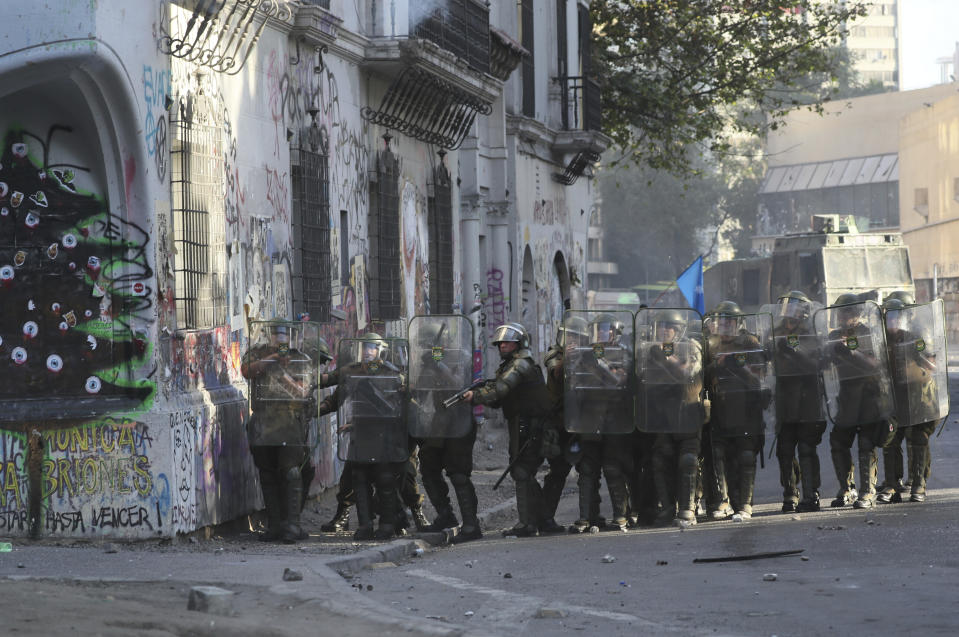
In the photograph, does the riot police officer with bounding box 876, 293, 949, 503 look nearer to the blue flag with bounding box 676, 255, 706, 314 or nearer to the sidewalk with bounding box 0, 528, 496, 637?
the sidewalk with bounding box 0, 528, 496, 637

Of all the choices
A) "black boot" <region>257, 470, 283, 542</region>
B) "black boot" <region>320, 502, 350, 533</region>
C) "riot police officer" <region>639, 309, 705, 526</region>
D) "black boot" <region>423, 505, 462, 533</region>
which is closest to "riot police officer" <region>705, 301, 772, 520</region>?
"riot police officer" <region>639, 309, 705, 526</region>

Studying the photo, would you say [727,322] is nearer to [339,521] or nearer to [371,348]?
[371,348]

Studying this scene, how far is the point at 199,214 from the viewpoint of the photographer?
11.7 meters

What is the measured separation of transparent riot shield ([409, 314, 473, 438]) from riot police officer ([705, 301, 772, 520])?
1.91 metres

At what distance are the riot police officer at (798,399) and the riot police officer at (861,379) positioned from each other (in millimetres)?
155

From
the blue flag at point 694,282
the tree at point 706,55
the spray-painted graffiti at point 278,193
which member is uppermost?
the tree at point 706,55

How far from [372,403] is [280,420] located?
A: 76 cm

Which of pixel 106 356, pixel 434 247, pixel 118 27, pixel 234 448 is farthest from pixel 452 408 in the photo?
pixel 434 247

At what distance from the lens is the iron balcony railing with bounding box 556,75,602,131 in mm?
26734

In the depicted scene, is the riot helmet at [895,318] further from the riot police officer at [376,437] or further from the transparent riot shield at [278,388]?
the transparent riot shield at [278,388]

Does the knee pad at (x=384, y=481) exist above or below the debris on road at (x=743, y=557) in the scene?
above

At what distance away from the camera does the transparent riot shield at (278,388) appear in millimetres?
11578

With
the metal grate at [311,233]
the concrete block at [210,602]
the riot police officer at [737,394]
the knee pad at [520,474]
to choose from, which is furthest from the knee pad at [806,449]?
the concrete block at [210,602]

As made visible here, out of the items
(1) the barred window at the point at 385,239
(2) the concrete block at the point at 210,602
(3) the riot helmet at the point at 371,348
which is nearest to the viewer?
(2) the concrete block at the point at 210,602
